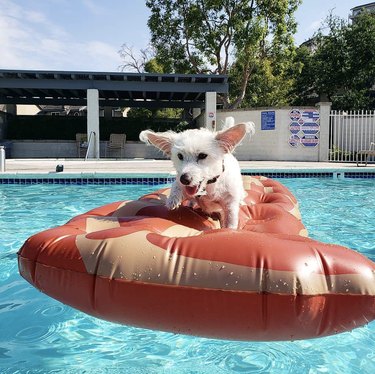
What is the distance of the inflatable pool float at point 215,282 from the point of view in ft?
5.67

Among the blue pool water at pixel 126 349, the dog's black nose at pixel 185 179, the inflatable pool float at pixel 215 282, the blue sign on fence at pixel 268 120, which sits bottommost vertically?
the blue pool water at pixel 126 349

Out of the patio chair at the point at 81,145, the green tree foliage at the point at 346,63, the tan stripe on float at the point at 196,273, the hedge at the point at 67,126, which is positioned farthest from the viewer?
the green tree foliage at the point at 346,63

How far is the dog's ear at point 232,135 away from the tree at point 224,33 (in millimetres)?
17727

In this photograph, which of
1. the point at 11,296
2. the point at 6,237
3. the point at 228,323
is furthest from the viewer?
the point at 6,237

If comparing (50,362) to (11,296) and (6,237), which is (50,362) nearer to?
(11,296)

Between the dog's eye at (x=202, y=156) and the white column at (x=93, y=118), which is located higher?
the white column at (x=93, y=118)

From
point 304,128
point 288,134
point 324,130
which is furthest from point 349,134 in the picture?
point 288,134

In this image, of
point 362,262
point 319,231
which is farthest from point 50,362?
point 319,231

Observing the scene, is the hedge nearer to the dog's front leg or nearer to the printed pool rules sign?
the printed pool rules sign

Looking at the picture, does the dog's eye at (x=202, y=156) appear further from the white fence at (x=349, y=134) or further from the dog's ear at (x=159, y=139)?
the white fence at (x=349, y=134)

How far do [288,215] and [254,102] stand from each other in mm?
22670

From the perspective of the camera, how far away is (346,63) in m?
24.5

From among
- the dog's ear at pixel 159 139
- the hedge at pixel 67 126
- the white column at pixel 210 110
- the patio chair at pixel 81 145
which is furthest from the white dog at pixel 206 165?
the hedge at pixel 67 126

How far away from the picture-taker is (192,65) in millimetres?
22125
